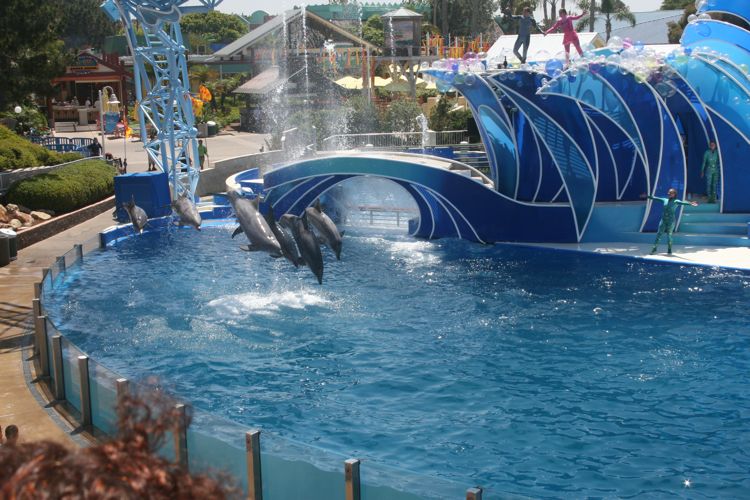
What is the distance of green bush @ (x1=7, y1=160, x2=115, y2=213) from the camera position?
22797 mm

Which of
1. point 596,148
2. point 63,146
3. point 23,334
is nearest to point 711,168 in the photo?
point 596,148

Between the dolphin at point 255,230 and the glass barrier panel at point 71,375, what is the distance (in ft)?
13.1

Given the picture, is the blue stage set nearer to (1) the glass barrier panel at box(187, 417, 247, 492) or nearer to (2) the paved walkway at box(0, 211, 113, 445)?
(2) the paved walkway at box(0, 211, 113, 445)

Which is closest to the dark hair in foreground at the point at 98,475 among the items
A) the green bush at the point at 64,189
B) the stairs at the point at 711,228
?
the stairs at the point at 711,228

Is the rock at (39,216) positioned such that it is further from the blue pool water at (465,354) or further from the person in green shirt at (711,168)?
the person in green shirt at (711,168)

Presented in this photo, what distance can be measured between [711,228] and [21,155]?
19098 mm

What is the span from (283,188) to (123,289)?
636 centimetres

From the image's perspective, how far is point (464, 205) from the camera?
2002 centimetres

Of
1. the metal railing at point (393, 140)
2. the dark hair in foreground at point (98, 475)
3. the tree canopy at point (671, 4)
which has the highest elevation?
the tree canopy at point (671, 4)

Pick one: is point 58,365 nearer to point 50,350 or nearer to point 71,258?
point 50,350

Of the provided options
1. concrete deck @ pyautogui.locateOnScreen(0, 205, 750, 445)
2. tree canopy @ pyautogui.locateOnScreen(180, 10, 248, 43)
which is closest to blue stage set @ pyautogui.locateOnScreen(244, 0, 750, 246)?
concrete deck @ pyautogui.locateOnScreen(0, 205, 750, 445)

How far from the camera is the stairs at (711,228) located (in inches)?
734

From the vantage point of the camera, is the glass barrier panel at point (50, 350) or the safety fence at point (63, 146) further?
the safety fence at point (63, 146)

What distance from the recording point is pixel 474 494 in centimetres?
561
